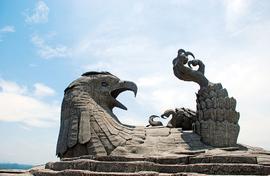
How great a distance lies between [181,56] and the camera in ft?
36.1

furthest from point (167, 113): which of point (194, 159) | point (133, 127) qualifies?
point (194, 159)

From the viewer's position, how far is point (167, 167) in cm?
575

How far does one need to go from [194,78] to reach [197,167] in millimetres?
5869

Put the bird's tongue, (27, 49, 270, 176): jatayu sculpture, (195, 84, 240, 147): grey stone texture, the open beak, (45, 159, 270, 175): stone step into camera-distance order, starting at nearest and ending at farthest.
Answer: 1. (45, 159, 270, 175): stone step
2. (27, 49, 270, 176): jatayu sculpture
3. (195, 84, 240, 147): grey stone texture
4. the open beak
5. the bird's tongue

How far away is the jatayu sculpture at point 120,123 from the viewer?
9.41 m

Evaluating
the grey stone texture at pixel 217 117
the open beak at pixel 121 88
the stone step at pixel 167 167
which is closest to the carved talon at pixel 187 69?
the grey stone texture at pixel 217 117

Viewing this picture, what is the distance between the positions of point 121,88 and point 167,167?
17.5 feet

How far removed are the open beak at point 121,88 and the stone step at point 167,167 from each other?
4.81 m

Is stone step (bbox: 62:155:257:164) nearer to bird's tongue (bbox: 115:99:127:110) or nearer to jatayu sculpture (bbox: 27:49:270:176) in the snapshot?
jatayu sculpture (bbox: 27:49:270:176)

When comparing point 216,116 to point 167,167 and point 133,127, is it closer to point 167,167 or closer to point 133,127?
point 133,127

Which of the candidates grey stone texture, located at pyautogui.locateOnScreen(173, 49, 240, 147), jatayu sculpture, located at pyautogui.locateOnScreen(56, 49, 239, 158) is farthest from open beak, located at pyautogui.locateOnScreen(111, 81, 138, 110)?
grey stone texture, located at pyautogui.locateOnScreen(173, 49, 240, 147)

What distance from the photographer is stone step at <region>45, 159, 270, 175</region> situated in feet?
16.9

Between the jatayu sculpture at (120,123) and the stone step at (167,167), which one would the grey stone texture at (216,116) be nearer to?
the jatayu sculpture at (120,123)

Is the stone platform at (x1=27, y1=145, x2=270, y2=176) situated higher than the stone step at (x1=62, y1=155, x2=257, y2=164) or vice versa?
the stone step at (x1=62, y1=155, x2=257, y2=164)
